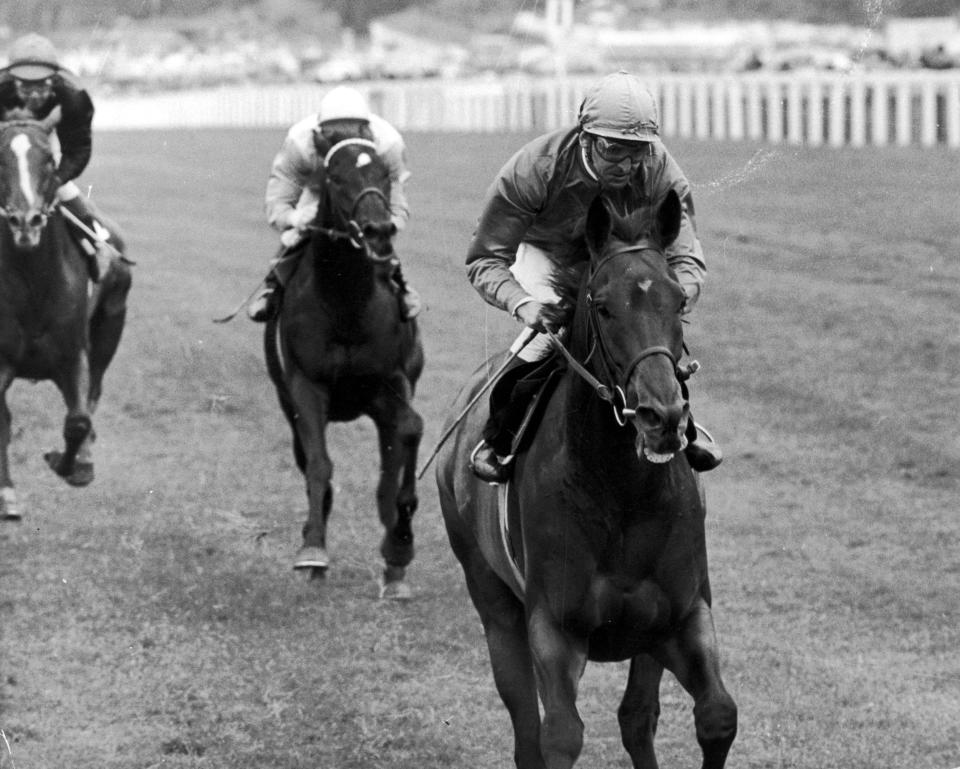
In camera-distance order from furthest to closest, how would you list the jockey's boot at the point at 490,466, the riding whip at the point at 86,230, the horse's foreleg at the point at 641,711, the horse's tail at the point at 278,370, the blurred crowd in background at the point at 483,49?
1. the blurred crowd in background at the point at 483,49
2. the riding whip at the point at 86,230
3. the horse's tail at the point at 278,370
4. the horse's foreleg at the point at 641,711
5. the jockey's boot at the point at 490,466

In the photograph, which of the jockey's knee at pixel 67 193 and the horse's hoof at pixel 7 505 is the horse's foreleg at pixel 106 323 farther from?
the horse's hoof at pixel 7 505

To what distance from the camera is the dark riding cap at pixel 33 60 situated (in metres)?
10.9

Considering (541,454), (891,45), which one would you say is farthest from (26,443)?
(891,45)

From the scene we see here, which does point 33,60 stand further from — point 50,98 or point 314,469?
point 314,469

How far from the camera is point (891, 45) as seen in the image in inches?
888

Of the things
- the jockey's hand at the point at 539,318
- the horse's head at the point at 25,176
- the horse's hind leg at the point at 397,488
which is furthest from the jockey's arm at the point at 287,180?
the jockey's hand at the point at 539,318

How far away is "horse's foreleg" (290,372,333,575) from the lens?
9.79 m

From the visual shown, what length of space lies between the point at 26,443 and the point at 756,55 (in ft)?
42.0

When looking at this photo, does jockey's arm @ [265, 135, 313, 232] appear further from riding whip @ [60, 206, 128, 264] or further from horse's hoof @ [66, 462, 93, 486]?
horse's hoof @ [66, 462, 93, 486]

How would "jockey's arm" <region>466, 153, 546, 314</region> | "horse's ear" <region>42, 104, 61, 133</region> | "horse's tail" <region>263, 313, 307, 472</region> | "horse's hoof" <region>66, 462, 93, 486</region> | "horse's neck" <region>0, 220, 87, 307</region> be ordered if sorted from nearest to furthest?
1. "jockey's arm" <region>466, 153, 546, 314</region>
2. "horse's tail" <region>263, 313, 307, 472</region>
3. "horse's ear" <region>42, 104, 61, 133</region>
4. "horse's neck" <region>0, 220, 87, 307</region>
5. "horse's hoof" <region>66, 462, 93, 486</region>

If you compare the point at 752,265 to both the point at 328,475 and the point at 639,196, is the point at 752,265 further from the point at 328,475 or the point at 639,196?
the point at 639,196

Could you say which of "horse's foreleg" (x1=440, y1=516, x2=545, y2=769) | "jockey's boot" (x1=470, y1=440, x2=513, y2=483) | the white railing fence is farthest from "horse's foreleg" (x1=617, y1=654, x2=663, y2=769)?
the white railing fence

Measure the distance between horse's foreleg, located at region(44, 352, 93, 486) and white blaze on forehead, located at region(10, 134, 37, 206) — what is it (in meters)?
1.13

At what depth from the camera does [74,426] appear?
1098 centimetres
